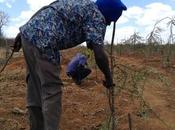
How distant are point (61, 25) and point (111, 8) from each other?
416 millimetres

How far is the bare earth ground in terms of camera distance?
623 cm

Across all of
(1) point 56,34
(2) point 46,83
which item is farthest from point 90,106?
(1) point 56,34

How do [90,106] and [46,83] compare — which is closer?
[46,83]

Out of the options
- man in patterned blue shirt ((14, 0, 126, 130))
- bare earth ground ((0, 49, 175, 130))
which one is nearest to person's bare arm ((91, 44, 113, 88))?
man in patterned blue shirt ((14, 0, 126, 130))

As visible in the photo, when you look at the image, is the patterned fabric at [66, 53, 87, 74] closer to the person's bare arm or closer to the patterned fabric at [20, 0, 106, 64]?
the patterned fabric at [20, 0, 106, 64]

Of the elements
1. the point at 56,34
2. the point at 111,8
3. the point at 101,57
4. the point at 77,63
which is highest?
the point at 111,8

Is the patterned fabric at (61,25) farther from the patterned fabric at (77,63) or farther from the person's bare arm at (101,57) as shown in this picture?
the patterned fabric at (77,63)

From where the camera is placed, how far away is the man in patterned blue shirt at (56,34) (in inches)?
184

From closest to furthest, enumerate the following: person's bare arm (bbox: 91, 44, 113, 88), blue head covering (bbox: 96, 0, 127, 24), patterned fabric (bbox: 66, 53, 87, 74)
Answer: person's bare arm (bbox: 91, 44, 113, 88), blue head covering (bbox: 96, 0, 127, 24), patterned fabric (bbox: 66, 53, 87, 74)

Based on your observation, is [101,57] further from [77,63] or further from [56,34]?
[77,63]

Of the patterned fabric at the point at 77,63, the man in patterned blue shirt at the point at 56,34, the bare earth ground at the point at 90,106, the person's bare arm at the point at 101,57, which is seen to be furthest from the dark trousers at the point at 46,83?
the patterned fabric at the point at 77,63

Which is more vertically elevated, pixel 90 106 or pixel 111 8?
pixel 111 8

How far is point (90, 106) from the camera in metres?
6.94

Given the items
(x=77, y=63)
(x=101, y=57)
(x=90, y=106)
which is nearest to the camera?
(x=101, y=57)
